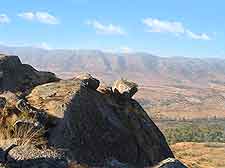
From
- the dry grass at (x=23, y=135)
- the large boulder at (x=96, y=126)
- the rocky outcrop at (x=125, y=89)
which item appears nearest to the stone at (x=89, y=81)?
the large boulder at (x=96, y=126)

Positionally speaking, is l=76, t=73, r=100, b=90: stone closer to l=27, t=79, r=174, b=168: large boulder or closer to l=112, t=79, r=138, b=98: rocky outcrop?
l=27, t=79, r=174, b=168: large boulder

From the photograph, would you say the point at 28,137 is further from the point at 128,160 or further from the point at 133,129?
the point at 133,129

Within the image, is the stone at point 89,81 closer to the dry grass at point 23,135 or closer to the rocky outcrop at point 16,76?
the rocky outcrop at point 16,76

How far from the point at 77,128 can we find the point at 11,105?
3098 mm

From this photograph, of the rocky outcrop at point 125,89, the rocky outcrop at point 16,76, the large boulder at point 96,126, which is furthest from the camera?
the rocky outcrop at point 125,89

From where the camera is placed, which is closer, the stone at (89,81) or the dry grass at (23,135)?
the dry grass at (23,135)

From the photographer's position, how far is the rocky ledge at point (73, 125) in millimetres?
14984

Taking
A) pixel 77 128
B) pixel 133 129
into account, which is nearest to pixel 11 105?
pixel 77 128

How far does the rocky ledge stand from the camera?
590 inches

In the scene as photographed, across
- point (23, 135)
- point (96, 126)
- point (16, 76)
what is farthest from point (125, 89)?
point (23, 135)

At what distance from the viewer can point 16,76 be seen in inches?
921

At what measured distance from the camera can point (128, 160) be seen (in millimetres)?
21391

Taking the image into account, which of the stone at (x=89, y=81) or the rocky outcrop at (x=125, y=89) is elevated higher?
the stone at (x=89, y=81)

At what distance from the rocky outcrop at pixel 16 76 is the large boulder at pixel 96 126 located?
1.28 meters
